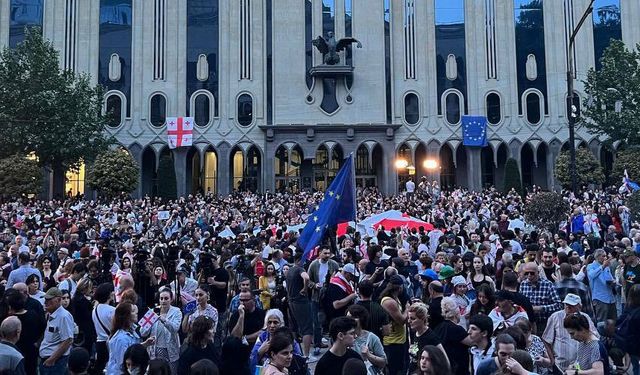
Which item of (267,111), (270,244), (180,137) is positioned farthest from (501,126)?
(270,244)

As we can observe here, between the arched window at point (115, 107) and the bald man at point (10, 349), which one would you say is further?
the arched window at point (115, 107)

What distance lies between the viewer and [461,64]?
4575cm

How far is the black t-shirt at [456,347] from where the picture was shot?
6559mm

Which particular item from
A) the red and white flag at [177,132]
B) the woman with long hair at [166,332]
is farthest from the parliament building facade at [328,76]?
the woman with long hair at [166,332]

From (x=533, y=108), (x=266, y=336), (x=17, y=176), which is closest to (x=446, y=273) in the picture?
(x=266, y=336)

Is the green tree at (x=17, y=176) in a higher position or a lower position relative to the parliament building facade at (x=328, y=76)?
lower

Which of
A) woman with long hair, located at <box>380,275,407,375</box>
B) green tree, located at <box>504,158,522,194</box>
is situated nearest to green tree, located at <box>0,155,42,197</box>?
green tree, located at <box>504,158,522,194</box>

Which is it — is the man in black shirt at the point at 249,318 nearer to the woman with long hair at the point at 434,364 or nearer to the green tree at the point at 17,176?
the woman with long hair at the point at 434,364

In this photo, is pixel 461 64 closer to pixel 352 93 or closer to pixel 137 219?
pixel 352 93

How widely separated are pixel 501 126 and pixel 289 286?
38774mm

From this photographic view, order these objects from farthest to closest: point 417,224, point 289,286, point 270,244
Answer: point 417,224
point 270,244
point 289,286

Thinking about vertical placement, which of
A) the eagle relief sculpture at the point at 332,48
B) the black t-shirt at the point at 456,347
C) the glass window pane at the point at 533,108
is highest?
the eagle relief sculpture at the point at 332,48

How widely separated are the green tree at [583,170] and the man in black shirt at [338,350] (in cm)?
3801

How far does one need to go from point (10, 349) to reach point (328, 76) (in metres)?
40.0
